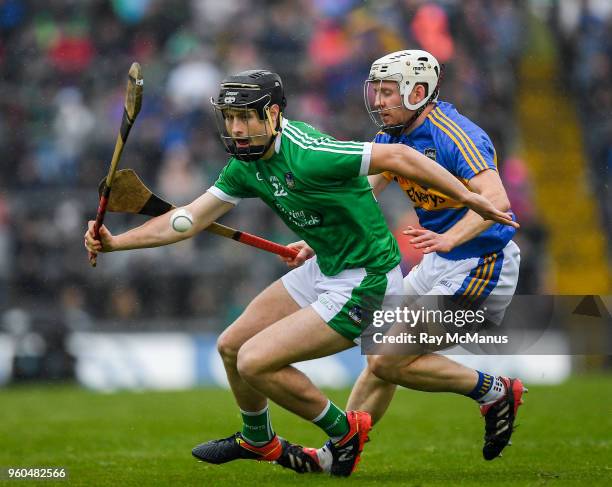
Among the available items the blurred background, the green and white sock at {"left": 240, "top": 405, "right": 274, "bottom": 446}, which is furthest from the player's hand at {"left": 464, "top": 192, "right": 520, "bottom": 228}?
the blurred background

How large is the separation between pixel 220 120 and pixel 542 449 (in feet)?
10.7

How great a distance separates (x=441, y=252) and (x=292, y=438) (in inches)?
103

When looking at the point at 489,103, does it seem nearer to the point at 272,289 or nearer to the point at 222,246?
the point at 222,246

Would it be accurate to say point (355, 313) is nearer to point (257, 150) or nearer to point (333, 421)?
point (333, 421)

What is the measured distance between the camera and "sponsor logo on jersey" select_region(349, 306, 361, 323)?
638cm

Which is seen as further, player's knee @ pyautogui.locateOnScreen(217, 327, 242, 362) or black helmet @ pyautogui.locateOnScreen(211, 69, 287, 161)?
player's knee @ pyautogui.locateOnScreen(217, 327, 242, 362)

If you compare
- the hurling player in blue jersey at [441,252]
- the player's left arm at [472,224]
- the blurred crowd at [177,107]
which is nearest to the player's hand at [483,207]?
the player's left arm at [472,224]

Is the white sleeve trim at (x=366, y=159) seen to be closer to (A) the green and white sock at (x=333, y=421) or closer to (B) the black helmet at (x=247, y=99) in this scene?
(B) the black helmet at (x=247, y=99)

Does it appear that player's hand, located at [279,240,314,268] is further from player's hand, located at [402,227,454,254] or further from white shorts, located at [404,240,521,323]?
player's hand, located at [402,227,454,254]

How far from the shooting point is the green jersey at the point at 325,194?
20.2 ft

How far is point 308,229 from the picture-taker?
6.48m

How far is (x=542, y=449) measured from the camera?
7.86m

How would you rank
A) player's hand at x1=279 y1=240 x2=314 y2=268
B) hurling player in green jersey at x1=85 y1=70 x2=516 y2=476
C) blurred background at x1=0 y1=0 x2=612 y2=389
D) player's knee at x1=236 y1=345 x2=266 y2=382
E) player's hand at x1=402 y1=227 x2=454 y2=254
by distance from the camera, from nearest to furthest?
player's hand at x1=402 y1=227 x2=454 y2=254
hurling player in green jersey at x1=85 y1=70 x2=516 y2=476
player's knee at x1=236 y1=345 x2=266 y2=382
player's hand at x1=279 y1=240 x2=314 y2=268
blurred background at x1=0 y1=0 x2=612 y2=389

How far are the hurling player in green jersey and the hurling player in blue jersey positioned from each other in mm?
388
